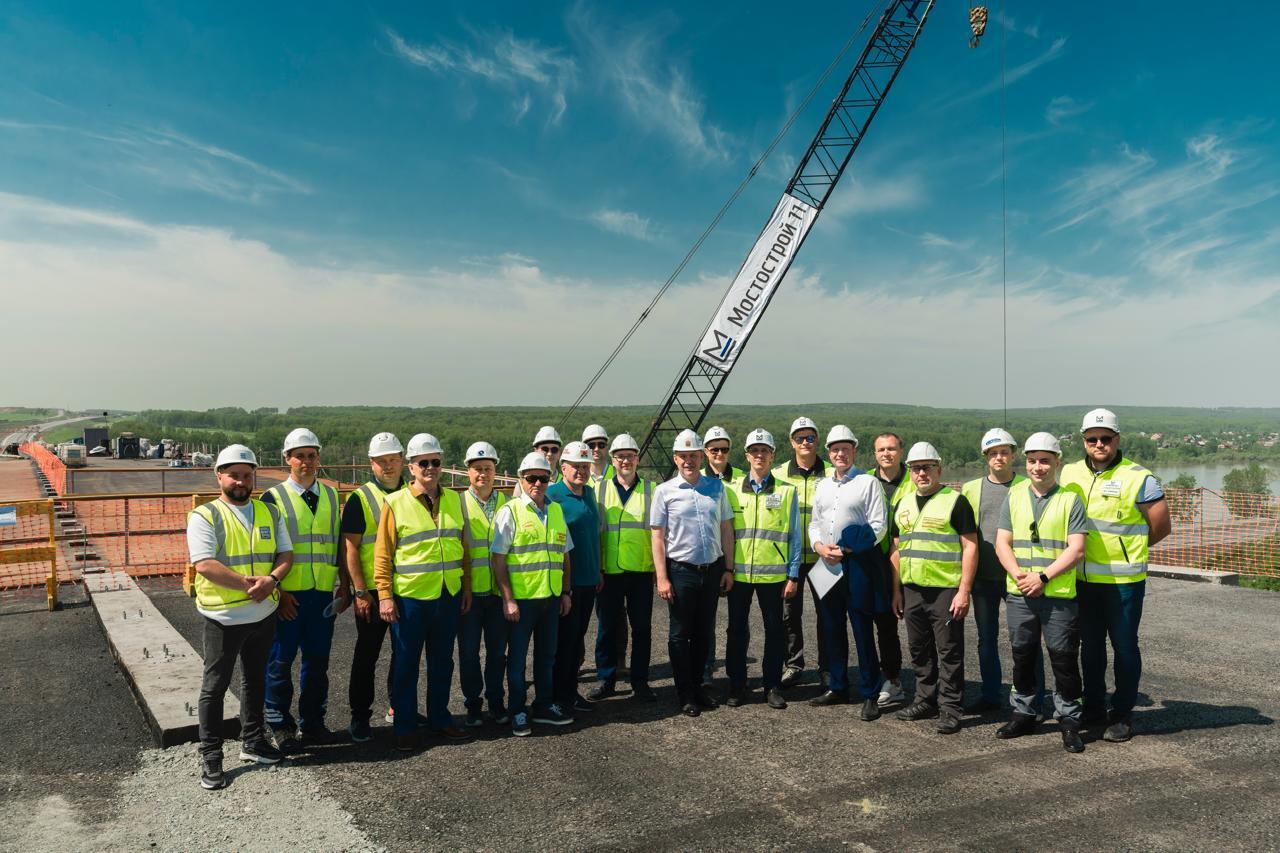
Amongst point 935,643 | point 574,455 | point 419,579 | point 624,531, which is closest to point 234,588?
point 419,579

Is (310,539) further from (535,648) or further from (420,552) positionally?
(535,648)

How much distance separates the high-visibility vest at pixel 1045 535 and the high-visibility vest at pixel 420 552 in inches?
141

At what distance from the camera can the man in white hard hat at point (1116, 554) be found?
4898 mm

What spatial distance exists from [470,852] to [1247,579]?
1203 cm

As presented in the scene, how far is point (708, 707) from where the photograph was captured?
5.61 meters

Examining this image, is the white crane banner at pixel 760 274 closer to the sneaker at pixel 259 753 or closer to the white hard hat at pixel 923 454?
the white hard hat at pixel 923 454

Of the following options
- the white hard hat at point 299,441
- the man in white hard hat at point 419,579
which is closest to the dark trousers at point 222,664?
the man in white hard hat at point 419,579

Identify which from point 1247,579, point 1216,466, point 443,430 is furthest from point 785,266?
point 1216,466

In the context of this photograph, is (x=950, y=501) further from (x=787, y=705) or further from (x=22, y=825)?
(x=22, y=825)

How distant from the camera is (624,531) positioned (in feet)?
19.1

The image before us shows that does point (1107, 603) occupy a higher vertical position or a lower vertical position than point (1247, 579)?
higher

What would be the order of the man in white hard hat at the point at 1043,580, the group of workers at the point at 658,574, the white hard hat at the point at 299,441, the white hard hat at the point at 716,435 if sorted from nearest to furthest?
1. the group of workers at the point at 658,574
2. the man in white hard hat at the point at 1043,580
3. the white hard hat at the point at 299,441
4. the white hard hat at the point at 716,435

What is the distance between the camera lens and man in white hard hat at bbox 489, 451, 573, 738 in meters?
5.02

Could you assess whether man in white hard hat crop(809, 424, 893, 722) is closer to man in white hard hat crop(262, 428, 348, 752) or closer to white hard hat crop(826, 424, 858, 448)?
white hard hat crop(826, 424, 858, 448)
